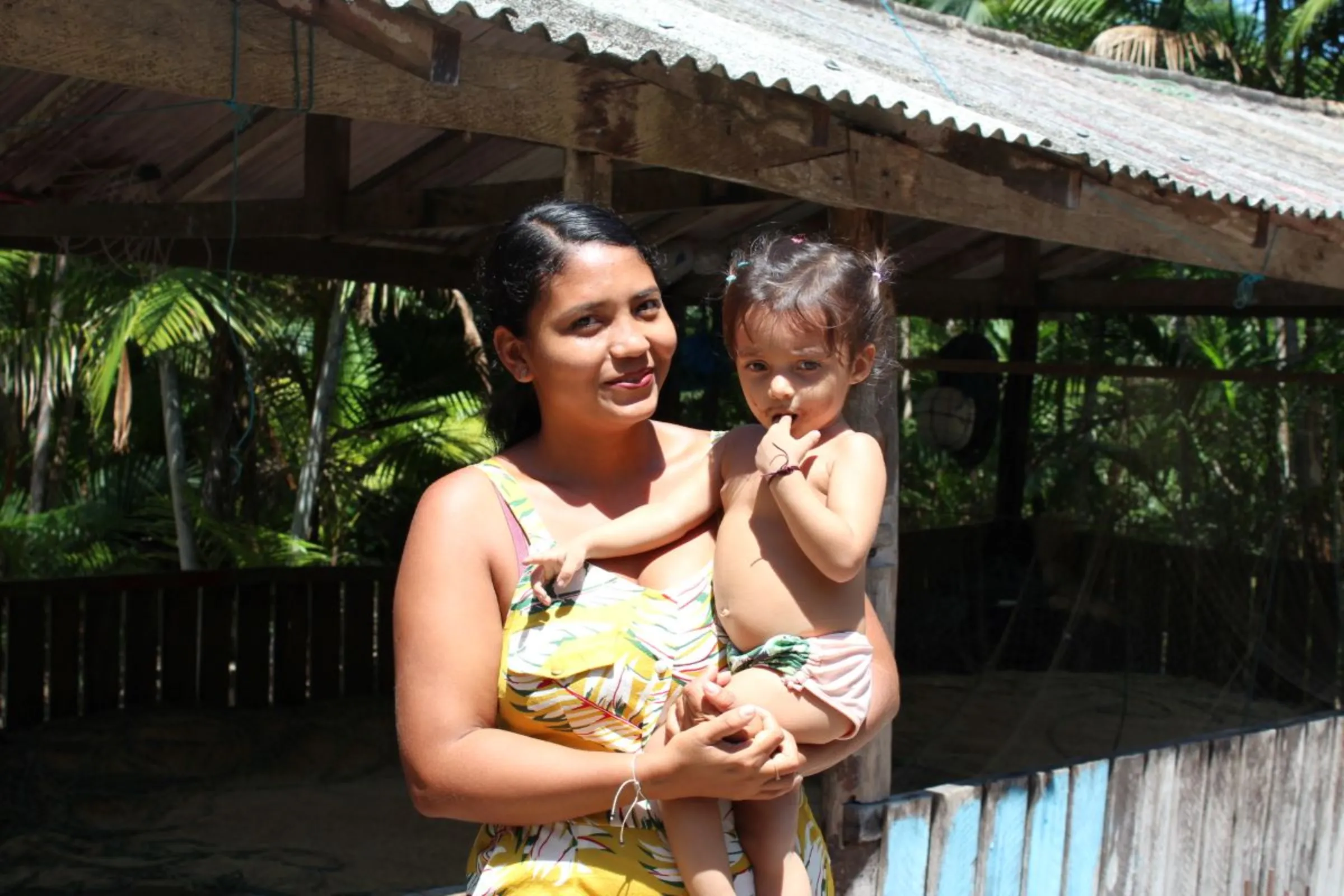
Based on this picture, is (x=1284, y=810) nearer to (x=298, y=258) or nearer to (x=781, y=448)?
(x=781, y=448)

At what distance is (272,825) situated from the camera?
229 inches

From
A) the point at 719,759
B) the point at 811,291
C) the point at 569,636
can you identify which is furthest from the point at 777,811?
the point at 811,291

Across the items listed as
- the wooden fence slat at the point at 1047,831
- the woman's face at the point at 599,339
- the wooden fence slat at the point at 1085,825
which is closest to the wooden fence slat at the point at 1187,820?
the wooden fence slat at the point at 1085,825

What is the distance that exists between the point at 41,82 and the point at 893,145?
2525mm

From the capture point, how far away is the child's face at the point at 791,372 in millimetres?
2131

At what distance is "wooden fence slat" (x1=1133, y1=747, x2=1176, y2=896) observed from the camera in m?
4.25

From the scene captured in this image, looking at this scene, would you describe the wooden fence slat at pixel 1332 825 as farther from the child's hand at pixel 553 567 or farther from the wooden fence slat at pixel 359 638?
the wooden fence slat at pixel 359 638

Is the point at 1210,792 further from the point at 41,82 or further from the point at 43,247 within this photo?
the point at 43,247

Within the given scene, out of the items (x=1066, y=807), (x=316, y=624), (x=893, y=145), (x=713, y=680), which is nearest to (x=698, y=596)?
(x=713, y=680)

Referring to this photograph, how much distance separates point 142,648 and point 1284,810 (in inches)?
201

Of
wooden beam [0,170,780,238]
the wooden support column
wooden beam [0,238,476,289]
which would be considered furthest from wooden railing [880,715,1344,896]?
the wooden support column

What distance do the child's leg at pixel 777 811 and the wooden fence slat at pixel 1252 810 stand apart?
3.05 metres

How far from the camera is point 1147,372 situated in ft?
20.9

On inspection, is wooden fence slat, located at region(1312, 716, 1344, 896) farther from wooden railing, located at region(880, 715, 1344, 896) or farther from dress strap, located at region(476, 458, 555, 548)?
dress strap, located at region(476, 458, 555, 548)
